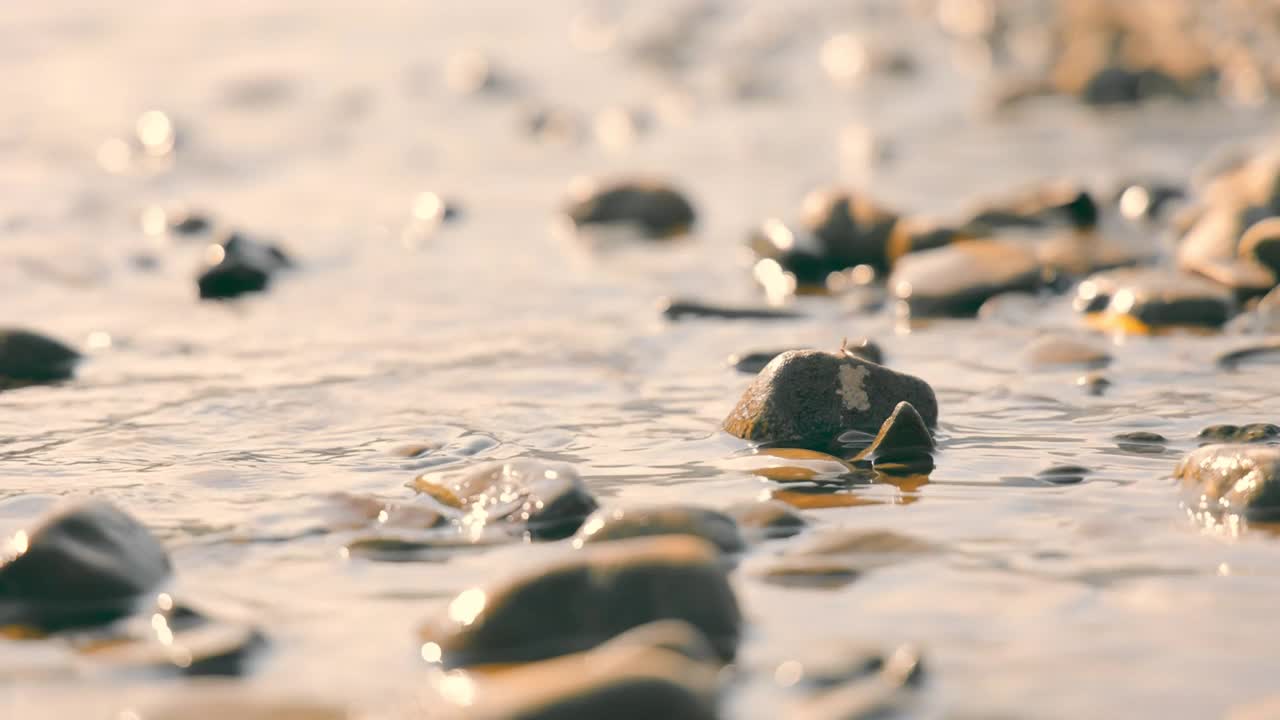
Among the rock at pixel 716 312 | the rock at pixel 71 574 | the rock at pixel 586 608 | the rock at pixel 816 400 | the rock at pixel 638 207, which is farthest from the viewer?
the rock at pixel 638 207

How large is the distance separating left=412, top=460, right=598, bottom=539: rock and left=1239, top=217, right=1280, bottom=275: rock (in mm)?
3402

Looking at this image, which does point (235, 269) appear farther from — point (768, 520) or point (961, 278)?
point (768, 520)

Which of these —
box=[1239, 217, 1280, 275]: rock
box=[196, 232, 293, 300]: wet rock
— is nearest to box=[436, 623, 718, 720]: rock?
box=[1239, 217, 1280, 275]: rock

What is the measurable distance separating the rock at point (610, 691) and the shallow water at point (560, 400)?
0.54ft

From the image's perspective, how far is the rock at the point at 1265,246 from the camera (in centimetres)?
583

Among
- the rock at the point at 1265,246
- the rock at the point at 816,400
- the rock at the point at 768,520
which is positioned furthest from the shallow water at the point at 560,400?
the rock at the point at 1265,246

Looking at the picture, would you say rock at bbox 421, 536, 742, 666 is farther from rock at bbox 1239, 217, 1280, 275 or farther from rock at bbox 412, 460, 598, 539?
rock at bbox 1239, 217, 1280, 275

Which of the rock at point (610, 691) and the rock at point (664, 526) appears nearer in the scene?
the rock at point (610, 691)

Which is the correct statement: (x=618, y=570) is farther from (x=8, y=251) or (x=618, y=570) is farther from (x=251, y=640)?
(x=8, y=251)

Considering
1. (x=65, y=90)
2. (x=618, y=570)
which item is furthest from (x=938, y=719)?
(x=65, y=90)

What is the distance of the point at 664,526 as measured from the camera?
3057 millimetres

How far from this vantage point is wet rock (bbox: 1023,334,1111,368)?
4.86 m

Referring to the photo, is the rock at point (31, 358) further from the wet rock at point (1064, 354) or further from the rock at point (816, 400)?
the wet rock at point (1064, 354)

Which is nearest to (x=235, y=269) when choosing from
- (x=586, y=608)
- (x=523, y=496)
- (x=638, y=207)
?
(x=638, y=207)
